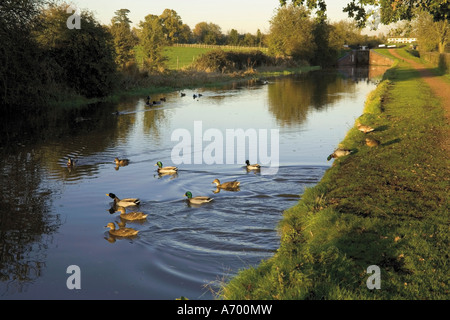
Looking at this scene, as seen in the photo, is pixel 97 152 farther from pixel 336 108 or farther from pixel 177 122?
pixel 336 108

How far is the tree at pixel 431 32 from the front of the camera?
75062 millimetres

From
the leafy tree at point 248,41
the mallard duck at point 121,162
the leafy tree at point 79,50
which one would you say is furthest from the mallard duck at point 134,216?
the leafy tree at point 248,41

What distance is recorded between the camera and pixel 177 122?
26125 millimetres

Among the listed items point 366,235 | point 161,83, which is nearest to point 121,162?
point 366,235

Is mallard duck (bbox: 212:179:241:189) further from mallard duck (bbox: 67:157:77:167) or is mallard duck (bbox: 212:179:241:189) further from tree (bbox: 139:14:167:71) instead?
tree (bbox: 139:14:167:71)

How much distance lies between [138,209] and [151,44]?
157ft

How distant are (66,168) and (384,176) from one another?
10304 mm

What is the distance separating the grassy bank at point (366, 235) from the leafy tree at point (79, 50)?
2863cm

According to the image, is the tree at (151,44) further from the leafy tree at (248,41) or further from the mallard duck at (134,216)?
the leafy tree at (248,41)

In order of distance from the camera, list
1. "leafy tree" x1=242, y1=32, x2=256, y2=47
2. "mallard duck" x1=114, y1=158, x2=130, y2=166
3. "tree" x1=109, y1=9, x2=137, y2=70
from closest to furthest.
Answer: "mallard duck" x1=114, y1=158, x2=130, y2=166
"tree" x1=109, y1=9, x2=137, y2=70
"leafy tree" x1=242, y1=32, x2=256, y2=47

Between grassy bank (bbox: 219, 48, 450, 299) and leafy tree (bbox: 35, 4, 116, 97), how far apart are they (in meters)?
28.6

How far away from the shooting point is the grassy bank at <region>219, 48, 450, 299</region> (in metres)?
5.88

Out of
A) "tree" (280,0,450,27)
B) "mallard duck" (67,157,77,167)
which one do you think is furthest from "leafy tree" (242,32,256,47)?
"mallard duck" (67,157,77,167)
